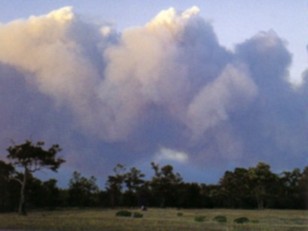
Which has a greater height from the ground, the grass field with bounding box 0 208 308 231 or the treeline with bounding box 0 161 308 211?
the treeline with bounding box 0 161 308 211

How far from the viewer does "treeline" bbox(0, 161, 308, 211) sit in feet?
325

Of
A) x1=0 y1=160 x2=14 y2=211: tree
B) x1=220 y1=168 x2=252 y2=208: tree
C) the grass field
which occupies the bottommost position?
the grass field

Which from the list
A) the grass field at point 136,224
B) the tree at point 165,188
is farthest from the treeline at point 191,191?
the grass field at point 136,224

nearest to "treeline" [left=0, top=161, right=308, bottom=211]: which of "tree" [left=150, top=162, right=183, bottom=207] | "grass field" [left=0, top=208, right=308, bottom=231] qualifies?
"tree" [left=150, top=162, right=183, bottom=207]

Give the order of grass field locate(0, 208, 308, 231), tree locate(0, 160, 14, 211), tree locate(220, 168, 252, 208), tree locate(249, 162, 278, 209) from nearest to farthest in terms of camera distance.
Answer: grass field locate(0, 208, 308, 231) → tree locate(0, 160, 14, 211) → tree locate(249, 162, 278, 209) → tree locate(220, 168, 252, 208)

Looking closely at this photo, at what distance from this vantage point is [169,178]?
108 meters

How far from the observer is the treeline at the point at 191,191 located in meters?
99.1

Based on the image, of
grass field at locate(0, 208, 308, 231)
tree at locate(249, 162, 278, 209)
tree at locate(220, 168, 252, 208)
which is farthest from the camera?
tree at locate(220, 168, 252, 208)

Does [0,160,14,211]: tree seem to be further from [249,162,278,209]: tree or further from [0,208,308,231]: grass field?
[249,162,278,209]: tree

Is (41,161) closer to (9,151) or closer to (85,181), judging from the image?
(9,151)

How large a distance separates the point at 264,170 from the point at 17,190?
136 ft

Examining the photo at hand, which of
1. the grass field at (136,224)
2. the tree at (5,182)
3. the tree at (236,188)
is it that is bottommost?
the grass field at (136,224)

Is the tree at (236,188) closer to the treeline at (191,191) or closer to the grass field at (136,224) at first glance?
the treeline at (191,191)

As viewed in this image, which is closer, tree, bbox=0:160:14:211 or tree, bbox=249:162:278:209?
tree, bbox=0:160:14:211
